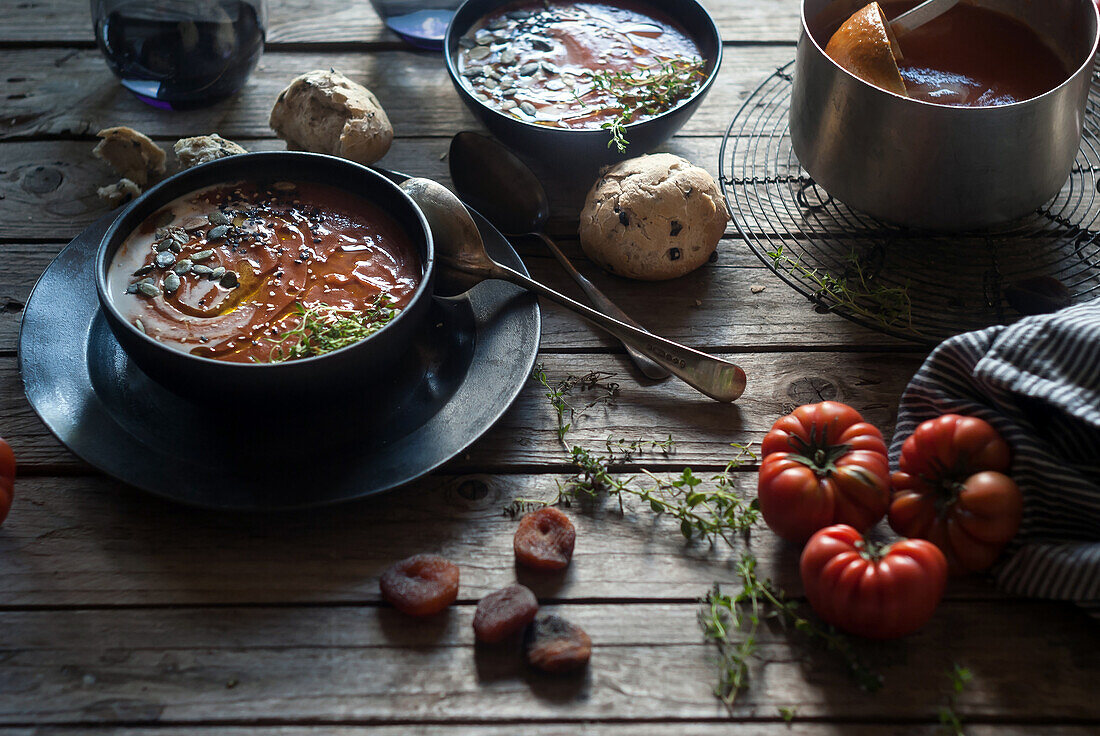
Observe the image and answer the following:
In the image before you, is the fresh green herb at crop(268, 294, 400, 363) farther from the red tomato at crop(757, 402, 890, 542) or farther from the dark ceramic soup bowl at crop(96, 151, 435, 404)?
the red tomato at crop(757, 402, 890, 542)

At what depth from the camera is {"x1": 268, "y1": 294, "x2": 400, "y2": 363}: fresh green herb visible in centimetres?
188

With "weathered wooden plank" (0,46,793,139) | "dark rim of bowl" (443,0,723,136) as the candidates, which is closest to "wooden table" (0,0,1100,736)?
"dark rim of bowl" (443,0,723,136)

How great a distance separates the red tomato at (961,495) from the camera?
172 cm

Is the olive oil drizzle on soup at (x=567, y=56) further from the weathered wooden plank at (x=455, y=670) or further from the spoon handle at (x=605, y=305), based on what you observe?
the weathered wooden plank at (x=455, y=670)

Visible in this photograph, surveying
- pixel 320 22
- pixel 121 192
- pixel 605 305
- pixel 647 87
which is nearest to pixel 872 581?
pixel 605 305

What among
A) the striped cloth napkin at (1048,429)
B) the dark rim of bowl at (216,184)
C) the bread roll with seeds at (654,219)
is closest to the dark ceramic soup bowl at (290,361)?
the dark rim of bowl at (216,184)

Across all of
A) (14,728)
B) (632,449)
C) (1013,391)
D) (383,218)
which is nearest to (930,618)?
(1013,391)

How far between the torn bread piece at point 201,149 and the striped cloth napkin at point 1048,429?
1926 millimetres

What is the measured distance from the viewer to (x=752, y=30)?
3387mm

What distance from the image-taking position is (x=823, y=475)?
181 cm

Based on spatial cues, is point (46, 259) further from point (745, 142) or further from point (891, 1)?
point (891, 1)

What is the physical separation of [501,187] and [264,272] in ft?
2.51

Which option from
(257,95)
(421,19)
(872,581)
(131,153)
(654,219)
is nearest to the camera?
(872,581)

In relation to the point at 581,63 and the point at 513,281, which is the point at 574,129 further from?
the point at 513,281
